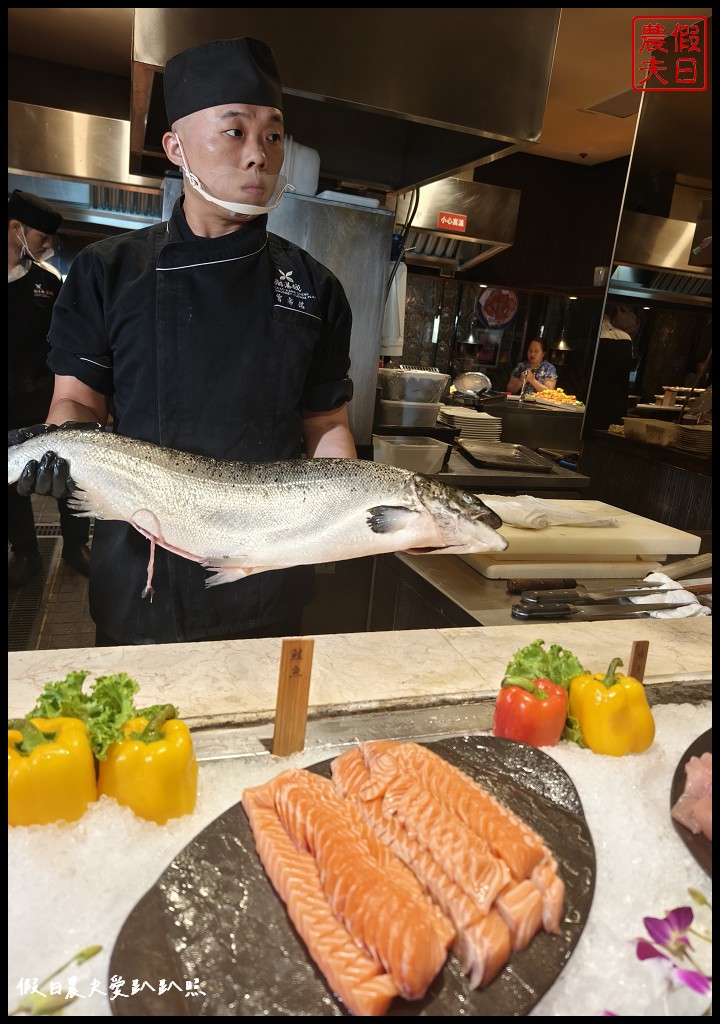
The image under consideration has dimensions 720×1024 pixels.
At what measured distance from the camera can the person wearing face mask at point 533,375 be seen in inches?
288

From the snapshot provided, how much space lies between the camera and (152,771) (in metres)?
1.08

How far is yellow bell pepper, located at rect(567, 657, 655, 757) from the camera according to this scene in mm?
1406

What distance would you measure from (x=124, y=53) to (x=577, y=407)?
4396 mm

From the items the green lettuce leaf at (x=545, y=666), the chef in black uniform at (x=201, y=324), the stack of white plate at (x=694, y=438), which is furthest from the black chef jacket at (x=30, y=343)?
the stack of white plate at (x=694, y=438)

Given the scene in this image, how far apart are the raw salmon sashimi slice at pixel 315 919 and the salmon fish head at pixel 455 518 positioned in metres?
0.66

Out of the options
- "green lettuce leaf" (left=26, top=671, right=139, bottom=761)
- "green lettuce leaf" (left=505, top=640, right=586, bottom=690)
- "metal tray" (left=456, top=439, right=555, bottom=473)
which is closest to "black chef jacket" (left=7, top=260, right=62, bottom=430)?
"green lettuce leaf" (left=26, top=671, right=139, bottom=761)

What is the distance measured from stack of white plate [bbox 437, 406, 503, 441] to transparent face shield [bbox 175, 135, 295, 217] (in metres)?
2.34

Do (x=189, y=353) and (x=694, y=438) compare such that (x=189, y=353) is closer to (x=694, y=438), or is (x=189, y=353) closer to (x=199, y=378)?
(x=199, y=378)

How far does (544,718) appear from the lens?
54.2 inches

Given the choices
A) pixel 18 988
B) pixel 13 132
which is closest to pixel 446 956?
pixel 18 988

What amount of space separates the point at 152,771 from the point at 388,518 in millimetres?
670

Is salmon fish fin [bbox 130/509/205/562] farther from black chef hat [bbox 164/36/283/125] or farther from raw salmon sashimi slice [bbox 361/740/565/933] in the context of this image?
black chef hat [bbox 164/36/283/125]

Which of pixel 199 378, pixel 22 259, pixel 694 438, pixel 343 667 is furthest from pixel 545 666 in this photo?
pixel 694 438

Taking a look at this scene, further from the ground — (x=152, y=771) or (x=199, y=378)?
(x=199, y=378)
